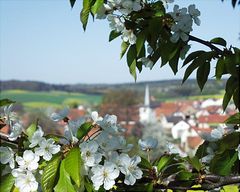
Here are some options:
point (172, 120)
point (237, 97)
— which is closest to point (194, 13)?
point (237, 97)

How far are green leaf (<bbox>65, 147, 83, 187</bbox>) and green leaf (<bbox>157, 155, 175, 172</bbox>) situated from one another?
29 cm

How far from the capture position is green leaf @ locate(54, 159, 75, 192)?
3.40 feet

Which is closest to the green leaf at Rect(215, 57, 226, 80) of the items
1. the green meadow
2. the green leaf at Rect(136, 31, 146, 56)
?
the green leaf at Rect(136, 31, 146, 56)

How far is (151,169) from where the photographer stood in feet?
4.14

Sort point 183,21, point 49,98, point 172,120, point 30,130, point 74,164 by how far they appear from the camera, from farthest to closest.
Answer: point 49,98, point 172,120, point 183,21, point 30,130, point 74,164

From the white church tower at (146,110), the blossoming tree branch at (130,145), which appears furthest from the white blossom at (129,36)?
the white church tower at (146,110)

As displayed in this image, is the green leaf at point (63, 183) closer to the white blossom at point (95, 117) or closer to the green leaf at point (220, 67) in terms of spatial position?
the white blossom at point (95, 117)

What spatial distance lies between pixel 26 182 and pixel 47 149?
10 centimetres

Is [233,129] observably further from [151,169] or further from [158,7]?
[158,7]

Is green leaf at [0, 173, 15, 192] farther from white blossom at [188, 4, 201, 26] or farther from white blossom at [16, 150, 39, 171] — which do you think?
white blossom at [188, 4, 201, 26]

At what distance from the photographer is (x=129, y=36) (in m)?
1.38

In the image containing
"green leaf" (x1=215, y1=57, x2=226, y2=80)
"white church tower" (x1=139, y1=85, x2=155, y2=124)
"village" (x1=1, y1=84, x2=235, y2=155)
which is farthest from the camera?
"white church tower" (x1=139, y1=85, x2=155, y2=124)

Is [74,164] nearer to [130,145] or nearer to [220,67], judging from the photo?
[130,145]

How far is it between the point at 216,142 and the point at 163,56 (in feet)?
1.11
